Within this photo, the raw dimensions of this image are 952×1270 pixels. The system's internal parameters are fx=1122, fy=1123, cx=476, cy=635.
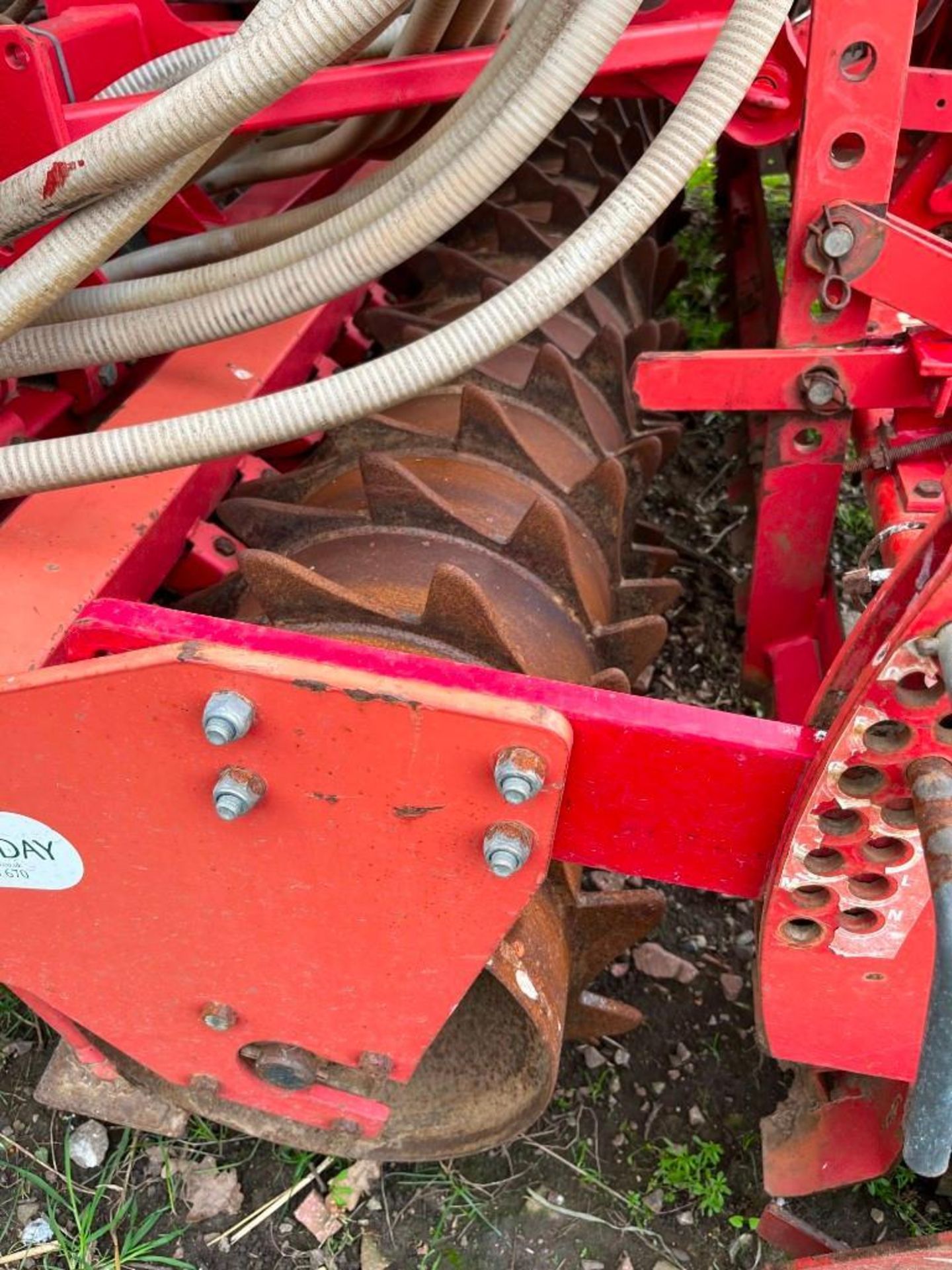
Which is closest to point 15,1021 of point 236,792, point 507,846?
point 236,792

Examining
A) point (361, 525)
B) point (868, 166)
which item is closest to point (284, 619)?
point (361, 525)

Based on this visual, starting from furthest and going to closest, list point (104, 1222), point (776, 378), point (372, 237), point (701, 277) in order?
point (701, 277), point (104, 1222), point (776, 378), point (372, 237)

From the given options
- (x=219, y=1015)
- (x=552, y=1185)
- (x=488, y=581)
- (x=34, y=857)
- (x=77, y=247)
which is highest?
(x=77, y=247)

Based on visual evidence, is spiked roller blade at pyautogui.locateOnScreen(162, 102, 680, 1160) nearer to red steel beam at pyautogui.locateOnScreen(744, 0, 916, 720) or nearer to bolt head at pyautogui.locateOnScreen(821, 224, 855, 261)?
red steel beam at pyautogui.locateOnScreen(744, 0, 916, 720)

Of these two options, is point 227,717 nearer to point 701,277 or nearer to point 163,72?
point 163,72

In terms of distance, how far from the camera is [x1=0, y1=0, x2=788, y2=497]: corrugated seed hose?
1.34 meters

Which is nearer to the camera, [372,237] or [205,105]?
[205,105]

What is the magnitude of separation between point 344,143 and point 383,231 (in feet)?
1.89

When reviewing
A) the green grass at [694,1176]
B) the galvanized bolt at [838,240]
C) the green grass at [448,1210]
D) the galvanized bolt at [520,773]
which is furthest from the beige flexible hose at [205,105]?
the green grass at [694,1176]

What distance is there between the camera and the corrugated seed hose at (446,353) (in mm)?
1339

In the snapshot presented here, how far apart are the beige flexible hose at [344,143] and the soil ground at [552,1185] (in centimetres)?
160

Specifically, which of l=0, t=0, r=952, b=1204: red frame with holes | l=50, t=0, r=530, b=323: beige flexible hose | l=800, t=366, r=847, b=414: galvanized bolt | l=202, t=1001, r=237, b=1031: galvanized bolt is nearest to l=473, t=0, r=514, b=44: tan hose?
l=0, t=0, r=952, b=1204: red frame with holes

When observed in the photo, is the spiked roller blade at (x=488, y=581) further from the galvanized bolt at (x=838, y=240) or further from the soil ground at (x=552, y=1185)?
the galvanized bolt at (x=838, y=240)

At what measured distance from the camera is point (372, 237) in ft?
4.92
